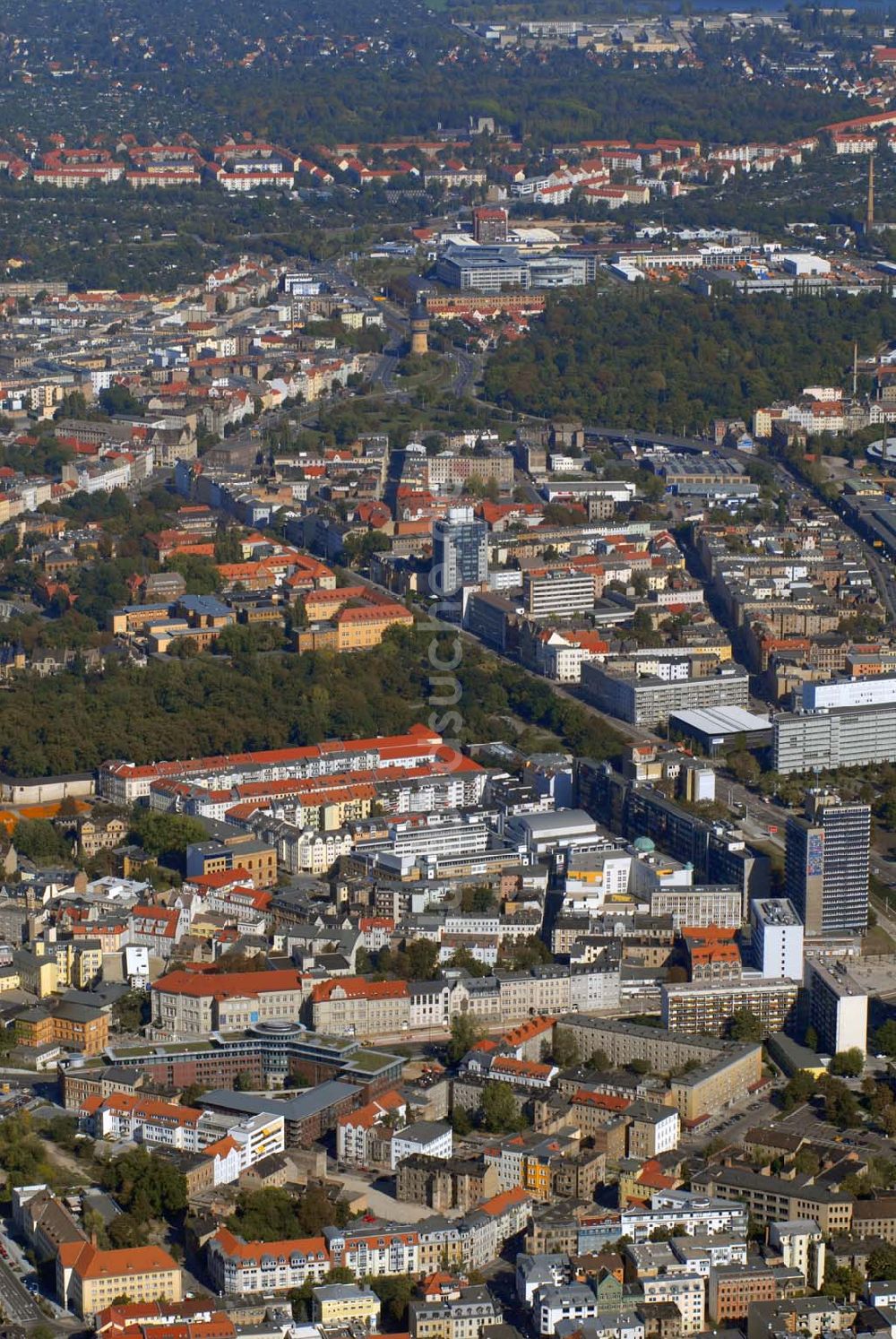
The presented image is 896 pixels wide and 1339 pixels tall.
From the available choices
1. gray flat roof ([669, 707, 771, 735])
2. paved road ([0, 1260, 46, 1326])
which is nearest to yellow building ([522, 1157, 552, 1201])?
paved road ([0, 1260, 46, 1326])

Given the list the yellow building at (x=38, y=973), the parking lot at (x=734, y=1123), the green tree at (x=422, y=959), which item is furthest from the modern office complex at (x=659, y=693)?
the parking lot at (x=734, y=1123)

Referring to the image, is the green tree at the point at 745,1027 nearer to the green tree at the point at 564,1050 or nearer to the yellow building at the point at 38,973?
the green tree at the point at 564,1050

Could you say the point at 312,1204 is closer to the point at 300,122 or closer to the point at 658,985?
the point at 658,985

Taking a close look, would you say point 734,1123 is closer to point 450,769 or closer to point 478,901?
point 478,901

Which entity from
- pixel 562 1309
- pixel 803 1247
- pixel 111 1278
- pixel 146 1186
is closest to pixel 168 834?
pixel 146 1186

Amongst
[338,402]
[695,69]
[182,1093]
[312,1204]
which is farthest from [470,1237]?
[695,69]
